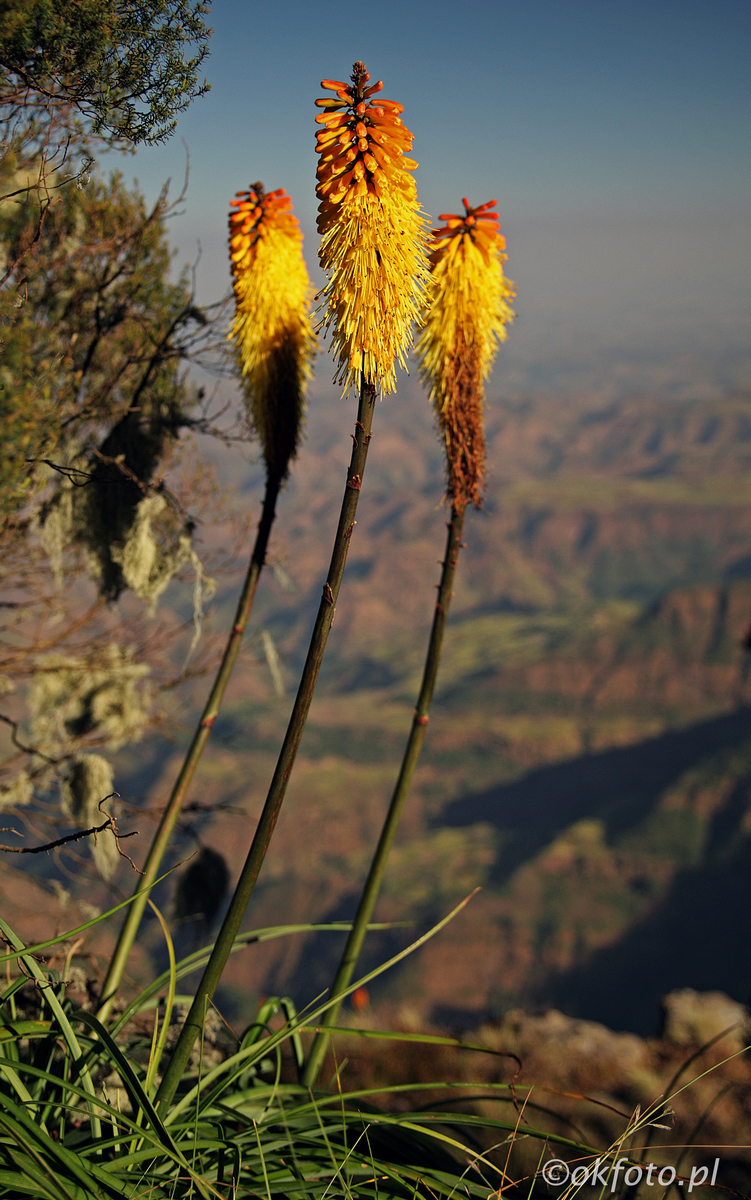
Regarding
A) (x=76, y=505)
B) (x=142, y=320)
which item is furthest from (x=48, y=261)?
(x=76, y=505)

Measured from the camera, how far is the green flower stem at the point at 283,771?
332 centimetres

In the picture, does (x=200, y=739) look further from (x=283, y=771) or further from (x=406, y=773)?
(x=283, y=771)

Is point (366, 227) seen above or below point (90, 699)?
above

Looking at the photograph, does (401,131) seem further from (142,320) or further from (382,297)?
(142,320)

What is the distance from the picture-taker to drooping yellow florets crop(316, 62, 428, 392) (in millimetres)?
3395

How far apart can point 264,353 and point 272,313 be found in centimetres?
25

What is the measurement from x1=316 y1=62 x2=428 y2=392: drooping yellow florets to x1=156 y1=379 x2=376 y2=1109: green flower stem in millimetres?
243

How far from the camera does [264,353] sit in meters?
5.11

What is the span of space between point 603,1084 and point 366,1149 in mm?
13475

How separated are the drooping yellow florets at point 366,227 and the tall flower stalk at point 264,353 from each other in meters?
1.55

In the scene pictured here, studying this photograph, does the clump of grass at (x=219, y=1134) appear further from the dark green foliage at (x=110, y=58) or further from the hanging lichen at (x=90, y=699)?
the hanging lichen at (x=90, y=699)

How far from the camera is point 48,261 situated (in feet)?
29.9

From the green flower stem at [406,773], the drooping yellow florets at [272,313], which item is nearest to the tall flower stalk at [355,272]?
the green flower stem at [406,773]

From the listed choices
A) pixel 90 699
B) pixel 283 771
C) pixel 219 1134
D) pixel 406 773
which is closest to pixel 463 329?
pixel 406 773
